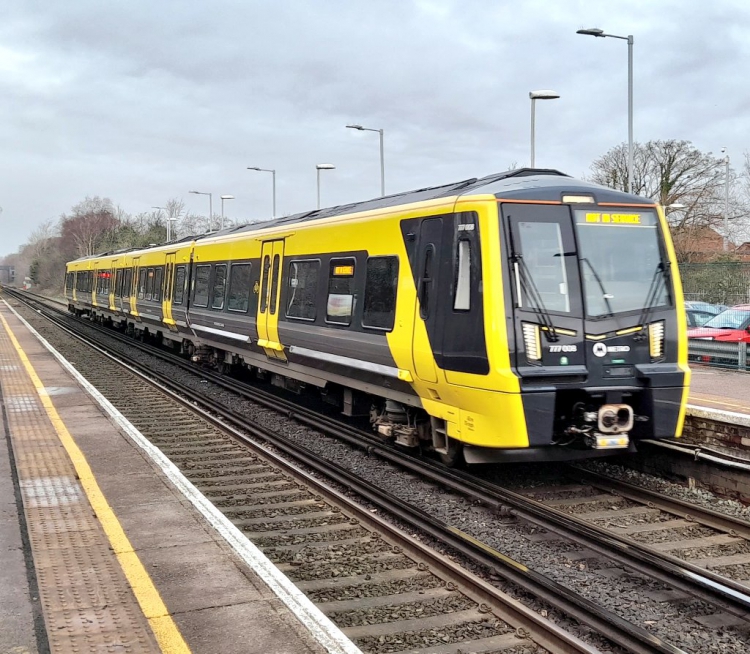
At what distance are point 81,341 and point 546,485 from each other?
Result: 67.9 feet

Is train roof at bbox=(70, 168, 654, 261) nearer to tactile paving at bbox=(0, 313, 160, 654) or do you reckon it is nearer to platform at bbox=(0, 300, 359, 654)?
platform at bbox=(0, 300, 359, 654)

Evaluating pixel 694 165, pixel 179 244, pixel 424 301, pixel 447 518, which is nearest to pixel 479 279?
pixel 424 301

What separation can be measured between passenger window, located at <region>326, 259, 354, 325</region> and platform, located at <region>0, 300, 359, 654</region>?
2947mm

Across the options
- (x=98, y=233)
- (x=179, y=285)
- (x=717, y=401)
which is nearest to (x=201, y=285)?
(x=179, y=285)

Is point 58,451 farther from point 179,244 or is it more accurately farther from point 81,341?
point 81,341

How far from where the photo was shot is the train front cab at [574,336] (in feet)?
22.6

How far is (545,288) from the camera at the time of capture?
281 inches

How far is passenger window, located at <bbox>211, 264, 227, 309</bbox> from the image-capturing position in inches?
599

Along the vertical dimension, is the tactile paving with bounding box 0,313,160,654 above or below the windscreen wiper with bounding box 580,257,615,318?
below

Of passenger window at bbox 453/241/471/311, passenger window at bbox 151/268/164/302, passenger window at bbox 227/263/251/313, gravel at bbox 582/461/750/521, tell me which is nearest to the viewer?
passenger window at bbox 453/241/471/311

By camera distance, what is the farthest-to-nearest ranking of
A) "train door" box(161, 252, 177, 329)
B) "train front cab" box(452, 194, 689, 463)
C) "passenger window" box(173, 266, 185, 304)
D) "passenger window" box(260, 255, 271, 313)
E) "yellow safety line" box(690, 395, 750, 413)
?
"train door" box(161, 252, 177, 329) < "passenger window" box(173, 266, 185, 304) < "passenger window" box(260, 255, 271, 313) < "yellow safety line" box(690, 395, 750, 413) < "train front cab" box(452, 194, 689, 463)

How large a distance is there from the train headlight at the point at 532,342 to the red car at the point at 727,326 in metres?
10.5

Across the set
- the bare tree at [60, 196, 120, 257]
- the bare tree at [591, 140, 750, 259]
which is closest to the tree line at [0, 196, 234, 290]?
the bare tree at [60, 196, 120, 257]

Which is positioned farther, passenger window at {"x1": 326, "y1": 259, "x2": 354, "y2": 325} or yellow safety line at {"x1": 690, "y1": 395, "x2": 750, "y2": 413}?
yellow safety line at {"x1": 690, "y1": 395, "x2": 750, "y2": 413}
